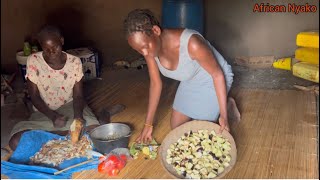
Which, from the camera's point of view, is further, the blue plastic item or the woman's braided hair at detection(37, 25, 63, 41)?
the blue plastic item

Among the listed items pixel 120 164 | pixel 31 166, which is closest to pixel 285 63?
pixel 120 164

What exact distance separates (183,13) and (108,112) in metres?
1.45

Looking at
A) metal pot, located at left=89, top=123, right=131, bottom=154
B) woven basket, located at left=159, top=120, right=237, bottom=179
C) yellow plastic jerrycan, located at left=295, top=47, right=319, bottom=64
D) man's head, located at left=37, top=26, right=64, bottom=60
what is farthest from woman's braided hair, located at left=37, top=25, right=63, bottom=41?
yellow plastic jerrycan, located at left=295, top=47, right=319, bottom=64

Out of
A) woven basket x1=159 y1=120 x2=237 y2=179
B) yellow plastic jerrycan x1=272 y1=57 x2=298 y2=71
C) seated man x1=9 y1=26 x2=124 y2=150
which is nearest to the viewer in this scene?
woven basket x1=159 y1=120 x2=237 y2=179

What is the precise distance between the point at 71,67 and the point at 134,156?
0.67 m

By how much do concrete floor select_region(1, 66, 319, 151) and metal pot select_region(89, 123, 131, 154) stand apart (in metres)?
0.77

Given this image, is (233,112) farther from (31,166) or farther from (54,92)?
(31,166)

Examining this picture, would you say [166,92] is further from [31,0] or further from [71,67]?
[31,0]

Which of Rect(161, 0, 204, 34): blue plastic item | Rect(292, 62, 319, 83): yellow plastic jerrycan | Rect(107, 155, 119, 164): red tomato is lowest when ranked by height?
Rect(107, 155, 119, 164): red tomato

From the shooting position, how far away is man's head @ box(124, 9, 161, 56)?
1.46 metres

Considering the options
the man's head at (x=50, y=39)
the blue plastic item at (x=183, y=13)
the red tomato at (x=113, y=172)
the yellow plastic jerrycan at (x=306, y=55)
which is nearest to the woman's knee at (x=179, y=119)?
the red tomato at (x=113, y=172)

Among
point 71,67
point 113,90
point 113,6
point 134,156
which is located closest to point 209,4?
point 113,6

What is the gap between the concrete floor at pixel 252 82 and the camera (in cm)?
250

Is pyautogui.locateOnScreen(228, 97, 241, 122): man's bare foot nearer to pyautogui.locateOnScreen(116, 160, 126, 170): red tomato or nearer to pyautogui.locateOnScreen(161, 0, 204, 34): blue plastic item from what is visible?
pyautogui.locateOnScreen(116, 160, 126, 170): red tomato
